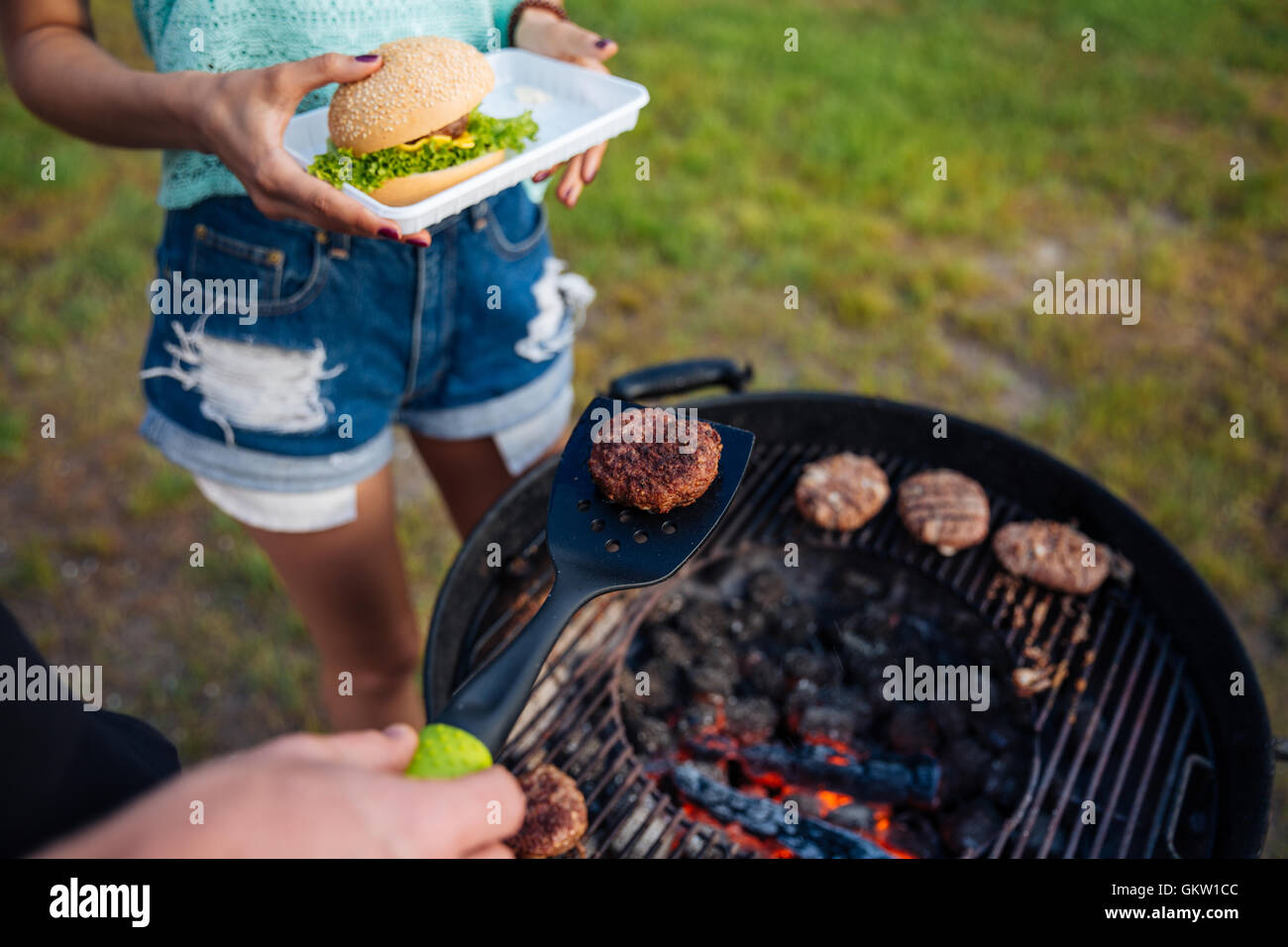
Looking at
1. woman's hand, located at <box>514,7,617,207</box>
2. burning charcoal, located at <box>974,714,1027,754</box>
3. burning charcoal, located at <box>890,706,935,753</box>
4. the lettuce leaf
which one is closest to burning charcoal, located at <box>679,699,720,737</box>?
burning charcoal, located at <box>890,706,935,753</box>

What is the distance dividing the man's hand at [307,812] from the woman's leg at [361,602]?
3.82 ft

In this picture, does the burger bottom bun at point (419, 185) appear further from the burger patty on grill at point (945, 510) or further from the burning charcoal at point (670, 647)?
the burger patty on grill at point (945, 510)

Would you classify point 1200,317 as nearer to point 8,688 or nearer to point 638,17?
point 638,17

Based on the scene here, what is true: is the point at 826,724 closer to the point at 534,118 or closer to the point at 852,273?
the point at 534,118

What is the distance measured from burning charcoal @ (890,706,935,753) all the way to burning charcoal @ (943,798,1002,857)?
162 mm

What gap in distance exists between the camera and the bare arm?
151cm

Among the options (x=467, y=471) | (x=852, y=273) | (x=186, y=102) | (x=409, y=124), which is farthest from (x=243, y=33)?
(x=852, y=273)

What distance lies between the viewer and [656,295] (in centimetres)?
481

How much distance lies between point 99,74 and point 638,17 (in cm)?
568

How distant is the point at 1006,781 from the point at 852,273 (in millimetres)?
3342

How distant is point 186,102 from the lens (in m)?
1.58

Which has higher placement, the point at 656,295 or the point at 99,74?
the point at 99,74

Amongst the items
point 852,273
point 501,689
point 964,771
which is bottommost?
point 964,771
